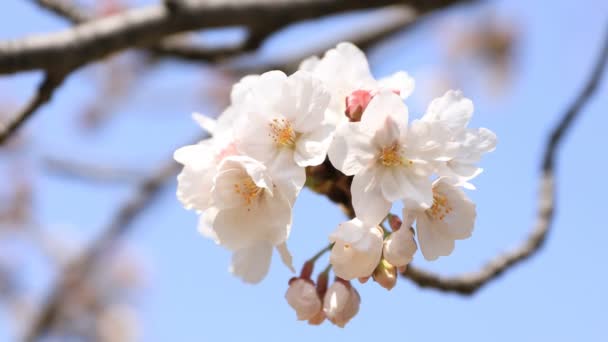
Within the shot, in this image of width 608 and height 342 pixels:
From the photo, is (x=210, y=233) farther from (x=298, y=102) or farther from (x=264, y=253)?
(x=298, y=102)

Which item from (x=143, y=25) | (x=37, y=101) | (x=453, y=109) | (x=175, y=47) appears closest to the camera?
(x=453, y=109)

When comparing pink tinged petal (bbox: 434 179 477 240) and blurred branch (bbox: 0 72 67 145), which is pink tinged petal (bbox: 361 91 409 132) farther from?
blurred branch (bbox: 0 72 67 145)

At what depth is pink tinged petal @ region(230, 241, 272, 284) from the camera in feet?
3.85

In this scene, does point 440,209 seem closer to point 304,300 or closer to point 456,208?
point 456,208

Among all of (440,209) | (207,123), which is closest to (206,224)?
(207,123)

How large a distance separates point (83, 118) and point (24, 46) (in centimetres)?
535

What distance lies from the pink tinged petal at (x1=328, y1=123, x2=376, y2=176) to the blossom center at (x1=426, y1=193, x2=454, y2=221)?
0.14 m

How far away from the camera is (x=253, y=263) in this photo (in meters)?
1.18

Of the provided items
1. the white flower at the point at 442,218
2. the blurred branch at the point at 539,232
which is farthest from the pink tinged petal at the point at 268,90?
the blurred branch at the point at 539,232

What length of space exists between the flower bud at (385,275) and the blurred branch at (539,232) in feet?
2.04

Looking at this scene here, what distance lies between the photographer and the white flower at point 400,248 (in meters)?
1.02

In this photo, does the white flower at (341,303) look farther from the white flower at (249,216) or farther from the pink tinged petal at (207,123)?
the pink tinged petal at (207,123)

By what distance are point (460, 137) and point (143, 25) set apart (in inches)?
38.8

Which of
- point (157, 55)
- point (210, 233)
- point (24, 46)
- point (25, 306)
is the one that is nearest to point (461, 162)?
point (210, 233)
